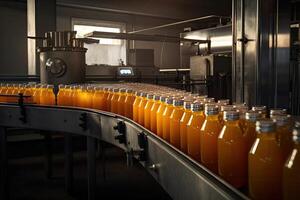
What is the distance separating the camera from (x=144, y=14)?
6.27 m

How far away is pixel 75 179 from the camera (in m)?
3.14

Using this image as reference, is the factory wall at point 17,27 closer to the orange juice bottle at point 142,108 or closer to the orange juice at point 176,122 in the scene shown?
the orange juice bottle at point 142,108

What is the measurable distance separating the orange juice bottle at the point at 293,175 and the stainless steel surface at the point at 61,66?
192cm

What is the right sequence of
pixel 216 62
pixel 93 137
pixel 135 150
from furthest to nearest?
pixel 216 62 → pixel 93 137 → pixel 135 150

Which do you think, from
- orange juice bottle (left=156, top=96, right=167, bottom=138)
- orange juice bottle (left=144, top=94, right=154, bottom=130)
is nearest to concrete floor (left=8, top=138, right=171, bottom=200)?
orange juice bottle (left=144, top=94, right=154, bottom=130)

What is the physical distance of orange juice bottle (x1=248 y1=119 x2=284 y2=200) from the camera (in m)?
0.59

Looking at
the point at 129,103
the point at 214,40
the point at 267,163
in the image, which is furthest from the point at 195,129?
the point at 214,40

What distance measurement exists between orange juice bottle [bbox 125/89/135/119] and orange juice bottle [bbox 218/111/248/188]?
33.2 inches

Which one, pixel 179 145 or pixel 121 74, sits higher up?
pixel 121 74

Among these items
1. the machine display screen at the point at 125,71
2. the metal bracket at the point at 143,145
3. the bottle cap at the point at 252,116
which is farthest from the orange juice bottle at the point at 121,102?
the machine display screen at the point at 125,71

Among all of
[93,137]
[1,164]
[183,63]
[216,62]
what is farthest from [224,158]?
[183,63]

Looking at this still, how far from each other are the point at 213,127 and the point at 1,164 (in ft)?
5.88

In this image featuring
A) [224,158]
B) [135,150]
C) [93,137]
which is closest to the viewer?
[224,158]

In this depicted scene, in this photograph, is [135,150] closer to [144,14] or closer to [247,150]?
[247,150]
